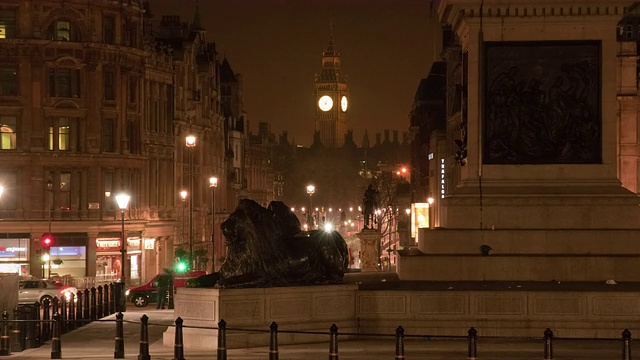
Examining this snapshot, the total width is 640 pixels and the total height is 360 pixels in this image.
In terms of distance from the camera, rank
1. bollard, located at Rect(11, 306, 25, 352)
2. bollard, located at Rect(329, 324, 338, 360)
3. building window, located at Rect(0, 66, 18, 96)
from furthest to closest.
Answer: building window, located at Rect(0, 66, 18, 96) → bollard, located at Rect(11, 306, 25, 352) → bollard, located at Rect(329, 324, 338, 360)

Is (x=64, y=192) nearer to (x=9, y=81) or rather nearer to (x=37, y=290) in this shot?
(x=9, y=81)

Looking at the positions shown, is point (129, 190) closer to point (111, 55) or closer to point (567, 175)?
point (111, 55)

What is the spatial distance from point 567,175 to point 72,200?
4852 centimetres

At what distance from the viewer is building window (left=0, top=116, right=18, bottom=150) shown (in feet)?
260

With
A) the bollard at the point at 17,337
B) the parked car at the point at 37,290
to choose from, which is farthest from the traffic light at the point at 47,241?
the bollard at the point at 17,337

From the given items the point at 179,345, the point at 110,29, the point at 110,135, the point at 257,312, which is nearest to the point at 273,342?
the point at 179,345

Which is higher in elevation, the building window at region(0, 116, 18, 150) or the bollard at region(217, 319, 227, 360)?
the building window at region(0, 116, 18, 150)

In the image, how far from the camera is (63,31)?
81188 mm

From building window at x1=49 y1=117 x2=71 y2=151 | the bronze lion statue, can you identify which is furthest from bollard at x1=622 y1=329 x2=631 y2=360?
building window at x1=49 y1=117 x2=71 y2=151

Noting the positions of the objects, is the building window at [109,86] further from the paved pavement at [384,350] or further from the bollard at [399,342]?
the bollard at [399,342]

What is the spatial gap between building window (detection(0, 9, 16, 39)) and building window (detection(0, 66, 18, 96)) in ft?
5.96

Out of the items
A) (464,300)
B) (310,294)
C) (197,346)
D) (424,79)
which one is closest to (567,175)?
(464,300)

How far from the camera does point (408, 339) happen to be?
106ft

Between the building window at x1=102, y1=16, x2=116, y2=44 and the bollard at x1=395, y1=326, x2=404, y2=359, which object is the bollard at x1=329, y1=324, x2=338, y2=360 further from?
the building window at x1=102, y1=16, x2=116, y2=44
